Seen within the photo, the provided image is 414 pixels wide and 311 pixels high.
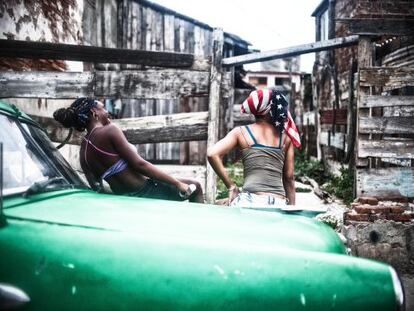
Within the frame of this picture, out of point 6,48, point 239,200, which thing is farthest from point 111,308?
point 6,48

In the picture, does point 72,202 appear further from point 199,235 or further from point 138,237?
point 199,235

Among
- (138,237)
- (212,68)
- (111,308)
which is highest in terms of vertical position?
(212,68)

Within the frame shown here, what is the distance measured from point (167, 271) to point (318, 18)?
14428 mm

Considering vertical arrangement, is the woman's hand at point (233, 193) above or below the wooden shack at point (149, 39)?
below

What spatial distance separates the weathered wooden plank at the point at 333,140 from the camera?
9.05 meters

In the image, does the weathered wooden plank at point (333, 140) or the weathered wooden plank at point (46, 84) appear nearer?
the weathered wooden plank at point (46, 84)

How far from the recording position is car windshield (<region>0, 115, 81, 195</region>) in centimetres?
183

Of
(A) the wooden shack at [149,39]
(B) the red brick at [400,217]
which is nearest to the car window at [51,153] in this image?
(B) the red brick at [400,217]

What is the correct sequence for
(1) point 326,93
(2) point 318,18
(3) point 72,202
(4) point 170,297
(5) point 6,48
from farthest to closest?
(2) point 318,18, (1) point 326,93, (5) point 6,48, (3) point 72,202, (4) point 170,297

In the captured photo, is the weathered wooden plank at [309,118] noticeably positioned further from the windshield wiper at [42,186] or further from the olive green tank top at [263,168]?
the windshield wiper at [42,186]

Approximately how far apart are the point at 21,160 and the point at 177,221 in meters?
0.92

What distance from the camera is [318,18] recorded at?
14023 millimetres

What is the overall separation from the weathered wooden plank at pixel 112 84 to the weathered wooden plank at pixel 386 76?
96.1 inches

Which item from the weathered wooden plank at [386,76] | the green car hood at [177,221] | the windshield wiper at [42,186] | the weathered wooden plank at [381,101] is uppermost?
the weathered wooden plank at [386,76]
